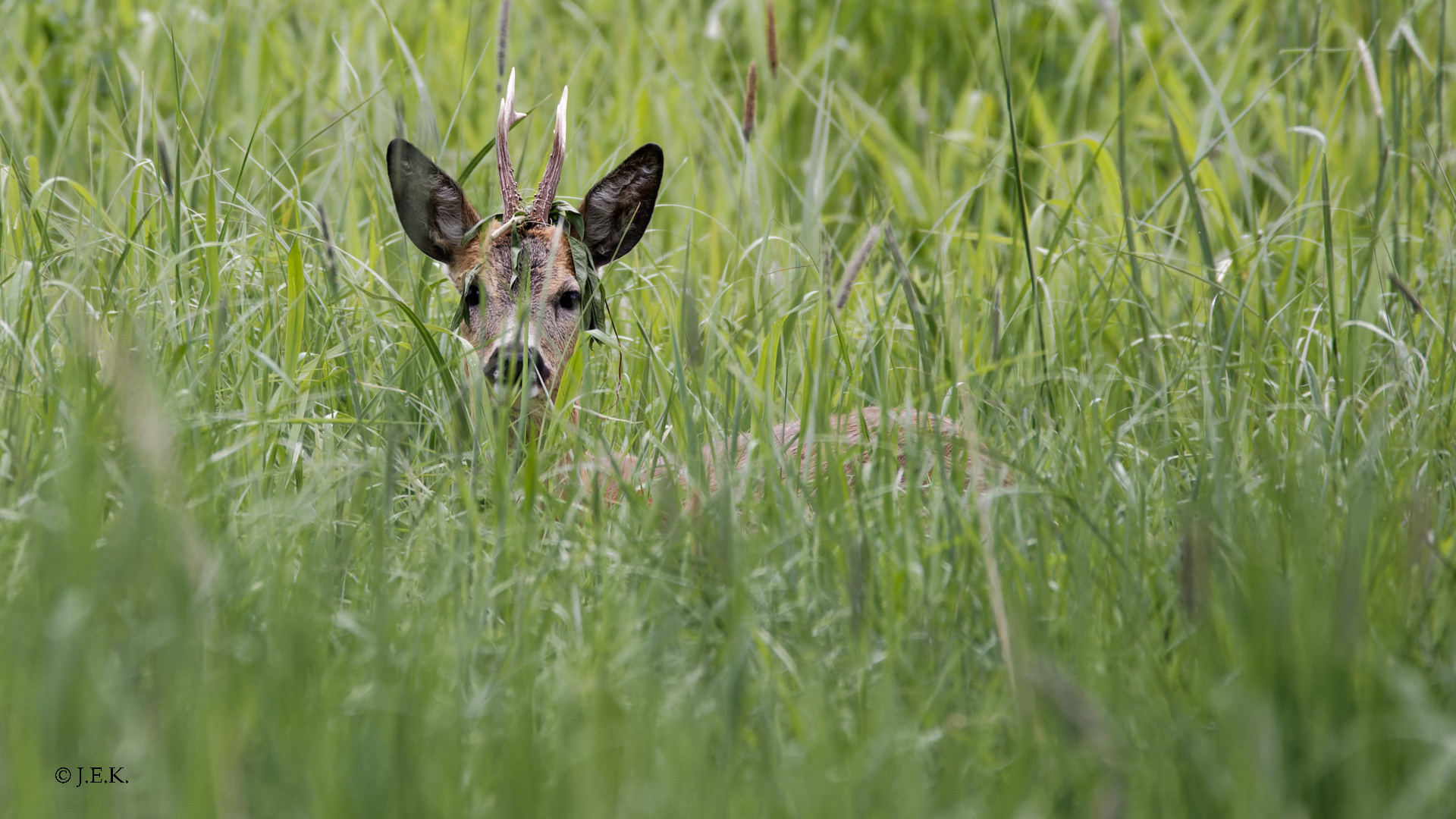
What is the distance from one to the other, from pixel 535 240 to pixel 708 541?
2041 millimetres

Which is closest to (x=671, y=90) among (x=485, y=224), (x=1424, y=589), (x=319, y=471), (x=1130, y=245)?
(x=485, y=224)

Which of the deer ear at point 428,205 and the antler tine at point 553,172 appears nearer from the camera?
the antler tine at point 553,172

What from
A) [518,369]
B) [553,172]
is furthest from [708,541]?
[553,172]

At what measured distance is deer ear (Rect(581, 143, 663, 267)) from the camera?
4168mm

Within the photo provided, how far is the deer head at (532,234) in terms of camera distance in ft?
12.7

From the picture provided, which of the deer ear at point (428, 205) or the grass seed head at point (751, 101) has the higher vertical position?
the grass seed head at point (751, 101)

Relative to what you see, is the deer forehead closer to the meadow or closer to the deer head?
the deer head

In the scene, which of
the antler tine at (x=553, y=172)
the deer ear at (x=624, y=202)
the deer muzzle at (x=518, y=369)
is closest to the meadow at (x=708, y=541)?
the deer muzzle at (x=518, y=369)

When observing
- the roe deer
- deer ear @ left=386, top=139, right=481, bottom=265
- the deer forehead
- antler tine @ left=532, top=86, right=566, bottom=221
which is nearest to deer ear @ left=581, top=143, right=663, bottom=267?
the roe deer

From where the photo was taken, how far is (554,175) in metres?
3.86

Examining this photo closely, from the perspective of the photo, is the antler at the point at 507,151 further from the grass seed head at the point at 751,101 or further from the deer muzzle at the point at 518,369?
the grass seed head at the point at 751,101

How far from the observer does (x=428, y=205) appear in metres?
4.15

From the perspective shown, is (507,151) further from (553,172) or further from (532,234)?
(532,234)

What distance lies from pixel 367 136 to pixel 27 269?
1.09m
